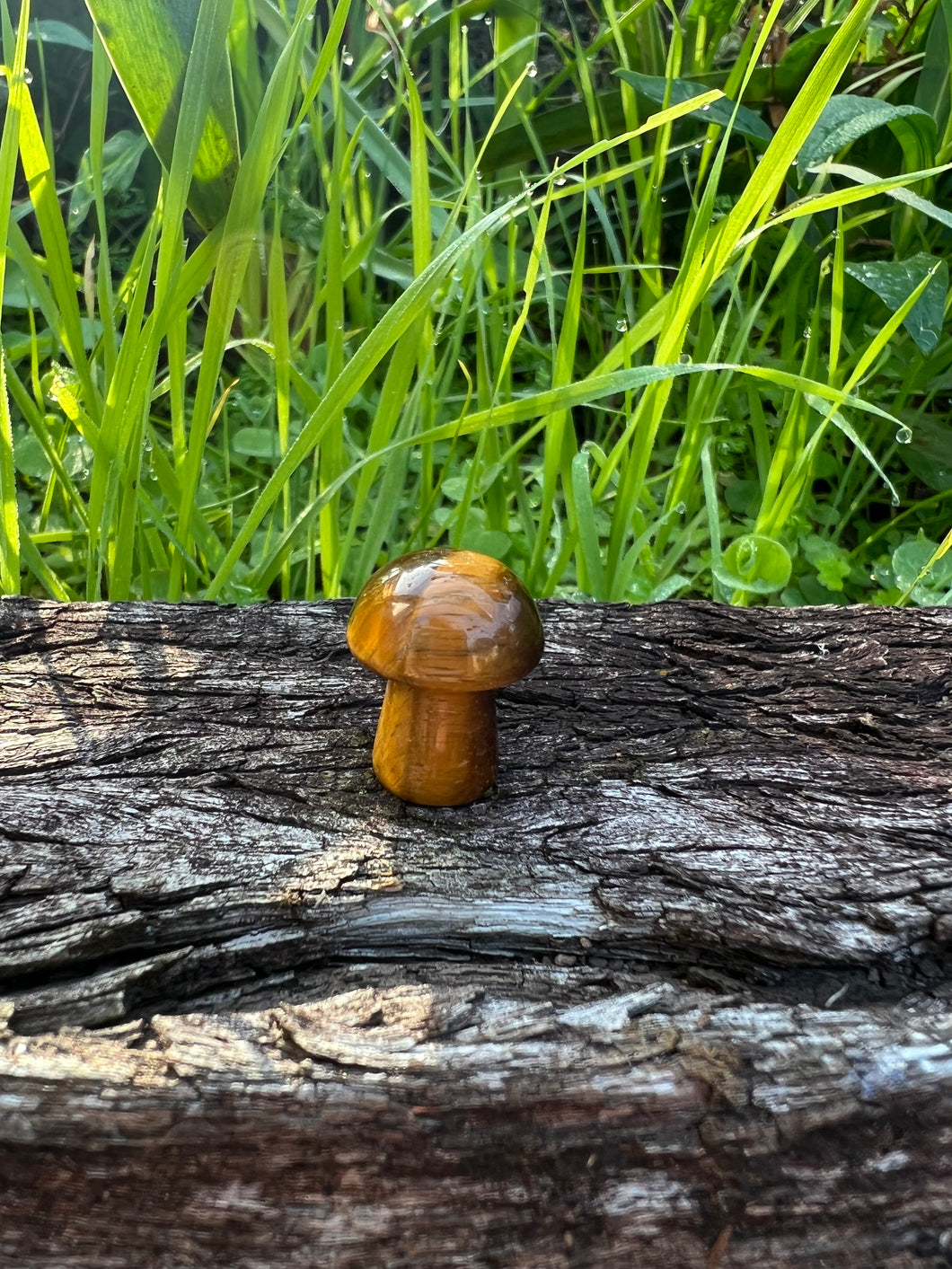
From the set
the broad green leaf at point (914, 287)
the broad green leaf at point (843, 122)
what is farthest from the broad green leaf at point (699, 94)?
the broad green leaf at point (914, 287)

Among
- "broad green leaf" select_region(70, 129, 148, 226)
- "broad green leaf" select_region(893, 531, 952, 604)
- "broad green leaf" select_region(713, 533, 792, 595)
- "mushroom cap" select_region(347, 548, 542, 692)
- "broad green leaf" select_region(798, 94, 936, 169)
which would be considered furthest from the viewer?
"broad green leaf" select_region(70, 129, 148, 226)

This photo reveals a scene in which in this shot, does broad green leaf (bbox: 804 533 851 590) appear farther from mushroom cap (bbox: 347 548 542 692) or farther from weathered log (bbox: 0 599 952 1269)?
mushroom cap (bbox: 347 548 542 692)

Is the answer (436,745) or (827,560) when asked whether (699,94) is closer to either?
(827,560)

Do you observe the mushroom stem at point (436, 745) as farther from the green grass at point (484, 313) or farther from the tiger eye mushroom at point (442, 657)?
the green grass at point (484, 313)

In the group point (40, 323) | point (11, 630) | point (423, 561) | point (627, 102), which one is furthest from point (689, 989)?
point (40, 323)

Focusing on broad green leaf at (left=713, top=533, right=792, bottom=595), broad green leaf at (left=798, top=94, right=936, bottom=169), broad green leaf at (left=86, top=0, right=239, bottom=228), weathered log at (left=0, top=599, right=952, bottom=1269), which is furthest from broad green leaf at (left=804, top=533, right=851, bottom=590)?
broad green leaf at (left=86, top=0, right=239, bottom=228)
